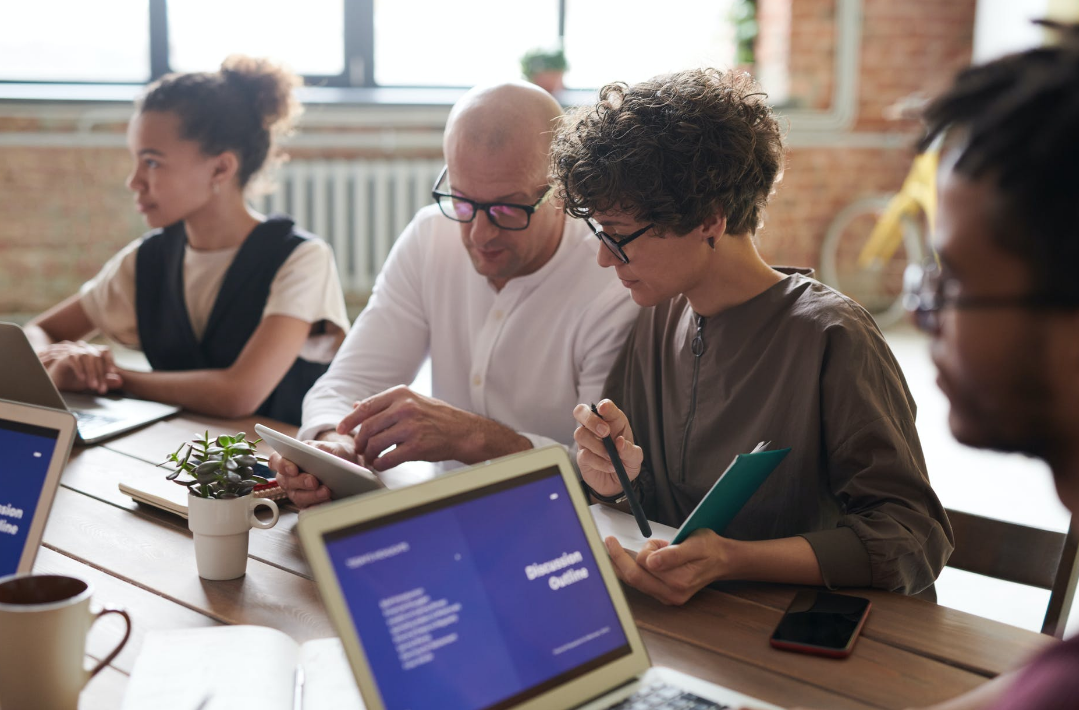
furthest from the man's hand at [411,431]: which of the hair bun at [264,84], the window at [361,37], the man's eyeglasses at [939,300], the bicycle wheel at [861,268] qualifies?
the bicycle wheel at [861,268]

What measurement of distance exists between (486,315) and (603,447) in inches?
26.8

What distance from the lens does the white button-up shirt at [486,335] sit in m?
1.84

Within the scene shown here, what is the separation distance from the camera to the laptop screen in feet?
2.60

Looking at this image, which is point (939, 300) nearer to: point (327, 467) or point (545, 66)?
point (327, 467)

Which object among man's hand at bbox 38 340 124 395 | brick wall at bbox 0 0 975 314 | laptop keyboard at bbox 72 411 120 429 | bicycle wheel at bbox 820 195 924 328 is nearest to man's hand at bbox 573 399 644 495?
laptop keyboard at bbox 72 411 120 429

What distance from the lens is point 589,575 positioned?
925mm

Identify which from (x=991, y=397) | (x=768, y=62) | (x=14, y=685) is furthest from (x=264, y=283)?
(x=768, y=62)

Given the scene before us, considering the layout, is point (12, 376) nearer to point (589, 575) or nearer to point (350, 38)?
point (589, 575)

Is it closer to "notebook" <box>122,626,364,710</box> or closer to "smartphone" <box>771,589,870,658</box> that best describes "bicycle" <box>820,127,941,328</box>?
"smartphone" <box>771,589,870,658</box>

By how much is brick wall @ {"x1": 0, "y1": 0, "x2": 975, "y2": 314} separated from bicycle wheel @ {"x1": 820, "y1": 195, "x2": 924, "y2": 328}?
0.33 ft

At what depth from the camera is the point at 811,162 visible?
19.3 feet

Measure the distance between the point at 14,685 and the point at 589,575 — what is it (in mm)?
489

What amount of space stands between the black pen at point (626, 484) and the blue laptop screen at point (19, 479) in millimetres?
657

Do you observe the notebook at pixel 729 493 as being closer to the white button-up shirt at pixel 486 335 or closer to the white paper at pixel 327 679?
the white paper at pixel 327 679
